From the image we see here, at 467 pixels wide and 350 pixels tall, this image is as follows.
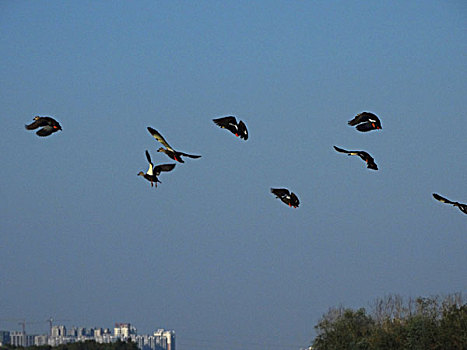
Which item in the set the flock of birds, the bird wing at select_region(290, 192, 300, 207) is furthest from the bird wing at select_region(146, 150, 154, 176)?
the bird wing at select_region(290, 192, 300, 207)

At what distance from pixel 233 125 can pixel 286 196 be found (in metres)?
2.89

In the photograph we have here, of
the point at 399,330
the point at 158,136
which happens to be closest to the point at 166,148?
the point at 158,136

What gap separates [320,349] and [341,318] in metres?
4.50

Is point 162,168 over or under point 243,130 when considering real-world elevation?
under

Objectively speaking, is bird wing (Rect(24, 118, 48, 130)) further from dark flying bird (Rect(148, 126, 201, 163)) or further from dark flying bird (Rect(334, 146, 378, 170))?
dark flying bird (Rect(334, 146, 378, 170))

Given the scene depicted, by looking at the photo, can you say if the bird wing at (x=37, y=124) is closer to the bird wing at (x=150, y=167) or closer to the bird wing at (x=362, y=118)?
the bird wing at (x=150, y=167)

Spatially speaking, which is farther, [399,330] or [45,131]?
[399,330]

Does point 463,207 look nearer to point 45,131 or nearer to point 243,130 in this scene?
point 243,130

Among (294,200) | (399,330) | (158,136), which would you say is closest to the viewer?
(158,136)

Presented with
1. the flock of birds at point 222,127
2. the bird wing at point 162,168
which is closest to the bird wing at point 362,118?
the flock of birds at point 222,127

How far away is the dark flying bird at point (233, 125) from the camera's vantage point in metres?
21.6

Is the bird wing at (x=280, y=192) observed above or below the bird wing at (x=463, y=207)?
above

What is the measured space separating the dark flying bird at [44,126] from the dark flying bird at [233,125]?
347cm

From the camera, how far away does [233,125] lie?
21969 mm
